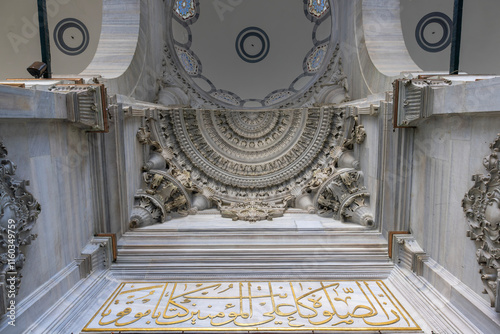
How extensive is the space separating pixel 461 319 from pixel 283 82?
26.8ft

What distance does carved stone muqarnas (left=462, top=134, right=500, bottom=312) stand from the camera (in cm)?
289

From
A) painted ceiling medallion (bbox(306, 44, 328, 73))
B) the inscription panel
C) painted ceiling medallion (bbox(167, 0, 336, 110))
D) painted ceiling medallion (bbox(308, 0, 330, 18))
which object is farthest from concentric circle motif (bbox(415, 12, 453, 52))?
the inscription panel

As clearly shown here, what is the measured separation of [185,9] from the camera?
9078mm

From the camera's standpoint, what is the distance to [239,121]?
772 cm

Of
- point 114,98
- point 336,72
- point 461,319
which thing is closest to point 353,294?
point 461,319

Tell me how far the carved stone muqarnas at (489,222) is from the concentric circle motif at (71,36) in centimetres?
1011

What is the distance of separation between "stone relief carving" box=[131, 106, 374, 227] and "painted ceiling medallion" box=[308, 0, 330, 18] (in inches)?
152

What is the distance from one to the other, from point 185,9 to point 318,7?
4.12 metres

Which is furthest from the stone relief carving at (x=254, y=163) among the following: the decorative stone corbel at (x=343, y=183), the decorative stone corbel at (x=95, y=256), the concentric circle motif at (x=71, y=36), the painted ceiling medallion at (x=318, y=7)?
the concentric circle motif at (x=71, y=36)

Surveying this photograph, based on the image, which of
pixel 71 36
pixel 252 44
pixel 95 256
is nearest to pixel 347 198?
pixel 95 256

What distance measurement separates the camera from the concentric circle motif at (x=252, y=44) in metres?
9.76

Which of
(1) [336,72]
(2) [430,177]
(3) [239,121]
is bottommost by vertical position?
(2) [430,177]

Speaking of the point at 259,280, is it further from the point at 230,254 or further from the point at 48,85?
the point at 48,85

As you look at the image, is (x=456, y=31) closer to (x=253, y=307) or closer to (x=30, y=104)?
(x=253, y=307)
